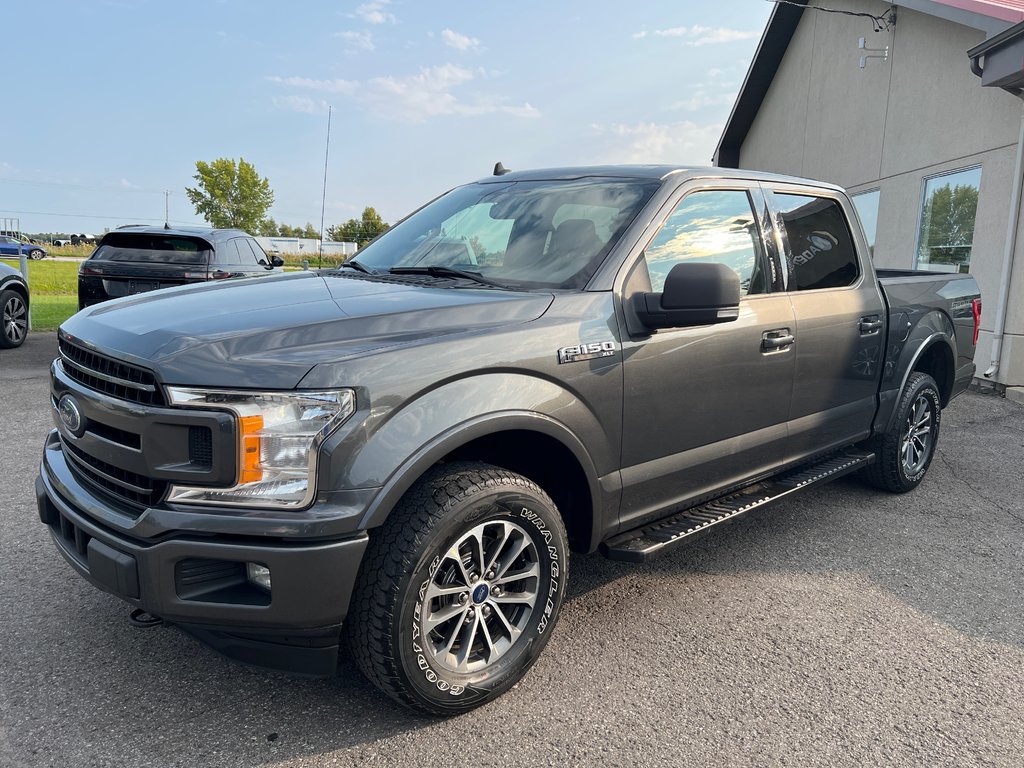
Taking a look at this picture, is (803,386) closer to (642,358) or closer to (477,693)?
(642,358)

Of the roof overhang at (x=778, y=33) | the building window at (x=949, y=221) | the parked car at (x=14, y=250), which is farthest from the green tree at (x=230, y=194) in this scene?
the building window at (x=949, y=221)

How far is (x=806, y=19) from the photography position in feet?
50.0

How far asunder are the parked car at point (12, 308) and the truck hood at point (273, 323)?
8.49 metres

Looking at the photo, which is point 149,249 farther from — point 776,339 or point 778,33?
point 778,33

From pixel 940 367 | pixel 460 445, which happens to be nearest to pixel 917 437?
pixel 940 367

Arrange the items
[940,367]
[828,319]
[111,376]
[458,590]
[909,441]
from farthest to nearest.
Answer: [940,367]
[909,441]
[828,319]
[458,590]
[111,376]

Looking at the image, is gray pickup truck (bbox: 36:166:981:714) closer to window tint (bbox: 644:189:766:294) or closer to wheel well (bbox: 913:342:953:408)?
window tint (bbox: 644:189:766:294)

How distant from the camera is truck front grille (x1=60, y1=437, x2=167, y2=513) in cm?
226

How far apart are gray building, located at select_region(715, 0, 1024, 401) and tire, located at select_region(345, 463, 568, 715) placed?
7.96 metres

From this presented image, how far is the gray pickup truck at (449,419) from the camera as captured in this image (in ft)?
7.11

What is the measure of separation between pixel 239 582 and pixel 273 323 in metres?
0.80

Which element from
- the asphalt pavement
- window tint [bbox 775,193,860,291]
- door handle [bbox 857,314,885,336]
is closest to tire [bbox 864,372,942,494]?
door handle [bbox 857,314,885,336]

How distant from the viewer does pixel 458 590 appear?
2.51 meters

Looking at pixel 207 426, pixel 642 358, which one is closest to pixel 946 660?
pixel 642 358
